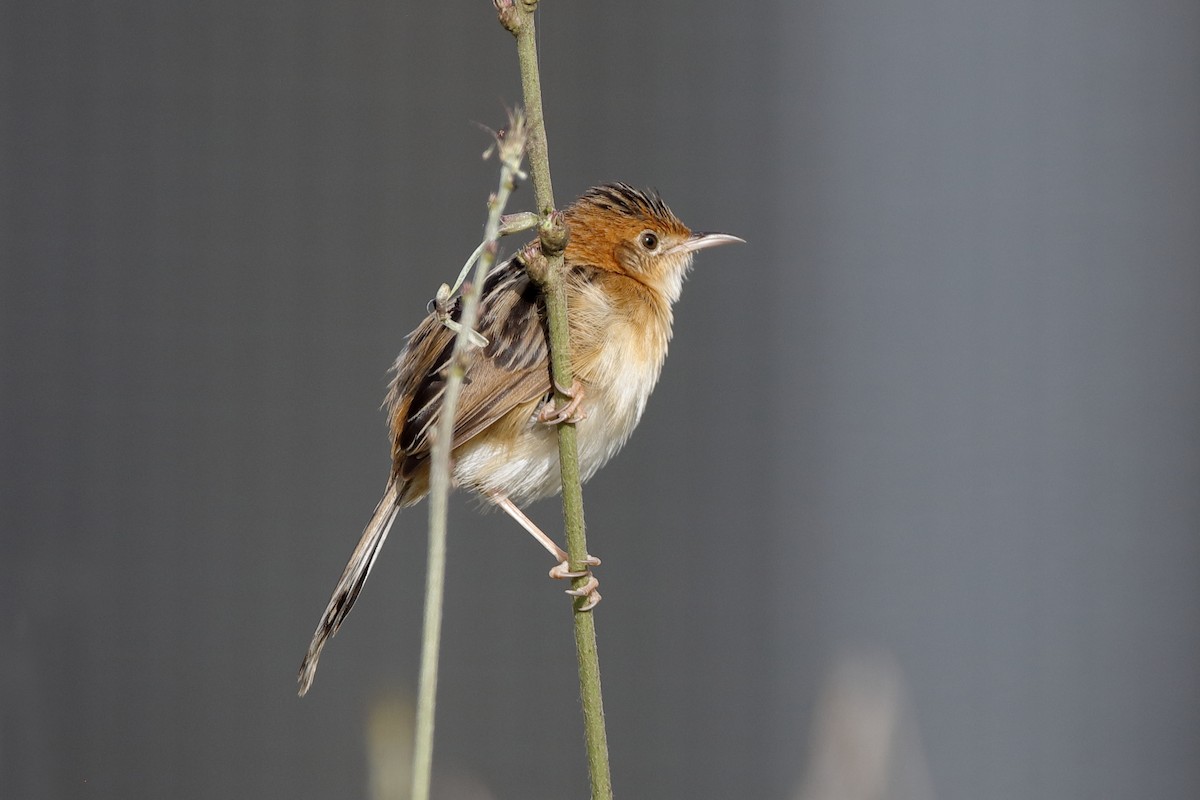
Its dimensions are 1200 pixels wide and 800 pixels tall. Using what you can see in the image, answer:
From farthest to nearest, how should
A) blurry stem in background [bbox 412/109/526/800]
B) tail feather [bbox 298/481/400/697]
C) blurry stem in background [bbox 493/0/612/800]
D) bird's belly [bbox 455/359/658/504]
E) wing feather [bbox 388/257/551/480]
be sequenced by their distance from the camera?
1. bird's belly [bbox 455/359/658/504]
2. wing feather [bbox 388/257/551/480]
3. tail feather [bbox 298/481/400/697]
4. blurry stem in background [bbox 493/0/612/800]
5. blurry stem in background [bbox 412/109/526/800]

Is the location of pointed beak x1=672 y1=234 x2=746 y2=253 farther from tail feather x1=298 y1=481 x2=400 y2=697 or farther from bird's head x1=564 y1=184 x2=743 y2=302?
tail feather x1=298 y1=481 x2=400 y2=697

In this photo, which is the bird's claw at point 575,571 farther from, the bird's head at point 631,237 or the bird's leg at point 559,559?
the bird's head at point 631,237

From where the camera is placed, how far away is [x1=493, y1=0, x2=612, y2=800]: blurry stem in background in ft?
4.31

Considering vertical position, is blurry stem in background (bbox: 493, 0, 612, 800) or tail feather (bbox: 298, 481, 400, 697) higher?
blurry stem in background (bbox: 493, 0, 612, 800)

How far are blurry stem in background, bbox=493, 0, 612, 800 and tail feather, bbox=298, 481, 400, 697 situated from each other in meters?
1.05

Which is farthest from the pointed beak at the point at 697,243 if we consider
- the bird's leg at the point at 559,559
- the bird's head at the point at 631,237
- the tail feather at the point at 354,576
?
the tail feather at the point at 354,576

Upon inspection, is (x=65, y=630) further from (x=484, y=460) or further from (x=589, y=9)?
(x=589, y=9)

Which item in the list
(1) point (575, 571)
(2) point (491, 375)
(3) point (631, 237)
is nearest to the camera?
(1) point (575, 571)

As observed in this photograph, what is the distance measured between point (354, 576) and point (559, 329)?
1503mm

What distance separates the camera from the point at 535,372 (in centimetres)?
304

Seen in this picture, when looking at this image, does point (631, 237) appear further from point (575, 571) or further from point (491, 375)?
point (575, 571)

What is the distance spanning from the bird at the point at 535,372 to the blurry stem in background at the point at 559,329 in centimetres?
102

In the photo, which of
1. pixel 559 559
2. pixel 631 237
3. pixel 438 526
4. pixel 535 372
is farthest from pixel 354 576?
pixel 438 526

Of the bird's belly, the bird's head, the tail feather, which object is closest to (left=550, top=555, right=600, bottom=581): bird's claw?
the bird's belly
